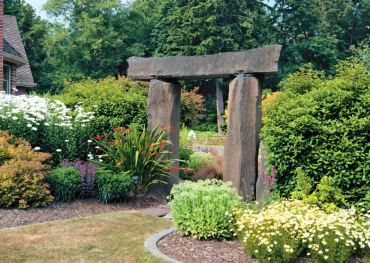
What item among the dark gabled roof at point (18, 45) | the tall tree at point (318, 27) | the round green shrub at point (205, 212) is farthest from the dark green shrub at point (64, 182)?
the tall tree at point (318, 27)

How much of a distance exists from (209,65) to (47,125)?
3.33 meters

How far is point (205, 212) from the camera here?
5.43 metres

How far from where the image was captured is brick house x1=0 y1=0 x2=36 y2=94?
17048mm

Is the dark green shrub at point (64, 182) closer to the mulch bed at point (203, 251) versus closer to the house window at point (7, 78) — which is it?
the mulch bed at point (203, 251)

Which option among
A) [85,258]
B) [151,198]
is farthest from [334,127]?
[151,198]

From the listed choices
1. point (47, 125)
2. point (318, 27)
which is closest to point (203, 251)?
point (47, 125)

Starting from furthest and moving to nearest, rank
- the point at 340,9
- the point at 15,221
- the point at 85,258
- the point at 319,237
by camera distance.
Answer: the point at 340,9 → the point at 15,221 → the point at 85,258 → the point at 319,237

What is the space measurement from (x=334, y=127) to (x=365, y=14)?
35.1 metres

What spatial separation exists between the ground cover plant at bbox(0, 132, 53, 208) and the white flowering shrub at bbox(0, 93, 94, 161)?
65 cm

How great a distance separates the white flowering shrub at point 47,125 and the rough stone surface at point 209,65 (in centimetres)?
149

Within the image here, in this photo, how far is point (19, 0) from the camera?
3425 centimetres

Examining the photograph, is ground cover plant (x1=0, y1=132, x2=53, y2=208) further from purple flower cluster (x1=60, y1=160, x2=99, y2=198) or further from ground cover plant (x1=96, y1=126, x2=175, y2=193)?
ground cover plant (x1=96, y1=126, x2=175, y2=193)

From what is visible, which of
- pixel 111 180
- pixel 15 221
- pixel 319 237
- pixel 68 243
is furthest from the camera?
pixel 111 180

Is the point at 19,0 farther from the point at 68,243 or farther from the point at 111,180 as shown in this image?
the point at 68,243
